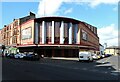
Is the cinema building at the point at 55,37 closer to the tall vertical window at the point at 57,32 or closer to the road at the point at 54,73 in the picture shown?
the tall vertical window at the point at 57,32

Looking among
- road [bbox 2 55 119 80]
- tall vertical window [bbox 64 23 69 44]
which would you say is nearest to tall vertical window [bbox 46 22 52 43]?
tall vertical window [bbox 64 23 69 44]

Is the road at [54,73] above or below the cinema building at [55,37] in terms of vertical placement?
below

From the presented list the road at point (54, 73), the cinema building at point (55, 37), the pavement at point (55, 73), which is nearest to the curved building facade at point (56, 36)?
the cinema building at point (55, 37)

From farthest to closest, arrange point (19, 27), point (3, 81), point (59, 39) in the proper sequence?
point (19, 27), point (59, 39), point (3, 81)

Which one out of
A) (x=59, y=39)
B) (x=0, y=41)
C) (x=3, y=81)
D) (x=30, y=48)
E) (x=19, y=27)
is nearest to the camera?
(x=3, y=81)

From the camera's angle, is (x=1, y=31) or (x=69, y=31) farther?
(x=1, y=31)

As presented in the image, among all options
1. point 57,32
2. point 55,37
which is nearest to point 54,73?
point 55,37

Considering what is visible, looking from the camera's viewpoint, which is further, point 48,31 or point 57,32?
point 48,31

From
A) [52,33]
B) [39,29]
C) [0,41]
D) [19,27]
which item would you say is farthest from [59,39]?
[0,41]

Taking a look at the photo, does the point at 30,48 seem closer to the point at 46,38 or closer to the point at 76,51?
the point at 46,38

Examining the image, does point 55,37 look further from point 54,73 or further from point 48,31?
point 54,73

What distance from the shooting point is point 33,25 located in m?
69.2

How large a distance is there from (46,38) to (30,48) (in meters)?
6.73

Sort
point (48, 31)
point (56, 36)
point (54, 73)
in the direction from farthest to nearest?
point (48, 31), point (56, 36), point (54, 73)
